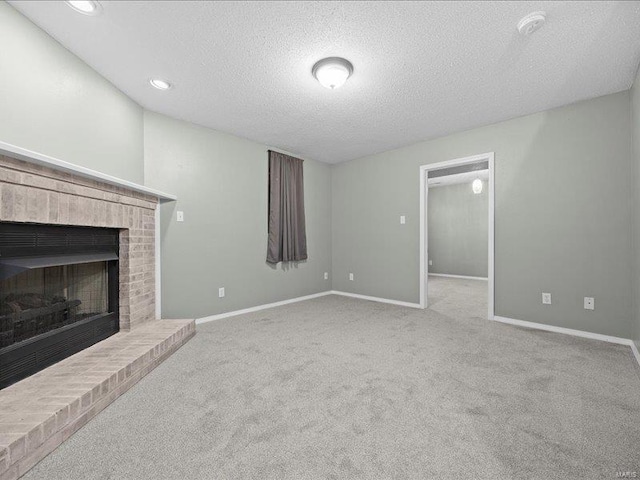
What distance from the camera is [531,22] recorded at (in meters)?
1.65

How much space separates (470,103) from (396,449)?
2983 mm

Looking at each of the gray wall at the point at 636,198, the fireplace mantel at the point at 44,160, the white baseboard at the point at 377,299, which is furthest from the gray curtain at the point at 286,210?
the gray wall at the point at 636,198

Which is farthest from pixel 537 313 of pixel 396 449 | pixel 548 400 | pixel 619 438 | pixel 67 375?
pixel 67 375

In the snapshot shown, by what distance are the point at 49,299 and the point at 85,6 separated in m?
1.86

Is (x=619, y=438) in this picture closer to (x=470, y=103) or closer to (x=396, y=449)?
(x=396, y=449)

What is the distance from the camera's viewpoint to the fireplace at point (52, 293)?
1.55 metres

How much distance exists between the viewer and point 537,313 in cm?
296

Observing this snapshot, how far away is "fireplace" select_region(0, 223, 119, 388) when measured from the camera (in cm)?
155

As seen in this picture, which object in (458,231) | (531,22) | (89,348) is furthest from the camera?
(458,231)

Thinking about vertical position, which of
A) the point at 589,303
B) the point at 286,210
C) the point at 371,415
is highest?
the point at 286,210

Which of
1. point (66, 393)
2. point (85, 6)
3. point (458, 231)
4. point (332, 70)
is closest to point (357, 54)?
point (332, 70)

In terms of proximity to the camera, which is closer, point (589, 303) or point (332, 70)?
point (332, 70)

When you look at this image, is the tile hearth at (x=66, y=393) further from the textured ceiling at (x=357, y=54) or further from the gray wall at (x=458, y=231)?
the gray wall at (x=458, y=231)

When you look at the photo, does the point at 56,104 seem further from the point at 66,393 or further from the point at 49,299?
the point at 66,393
